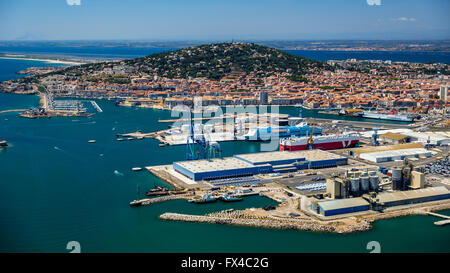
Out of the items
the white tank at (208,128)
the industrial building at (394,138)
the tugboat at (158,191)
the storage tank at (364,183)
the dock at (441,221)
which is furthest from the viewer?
the white tank at (208,128)

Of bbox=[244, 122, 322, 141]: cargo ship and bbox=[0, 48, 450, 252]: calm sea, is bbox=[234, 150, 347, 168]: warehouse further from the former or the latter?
bbox=[244, 122, 322, 141]: cargo ship

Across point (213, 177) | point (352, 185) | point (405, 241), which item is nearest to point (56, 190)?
point (213, 177)

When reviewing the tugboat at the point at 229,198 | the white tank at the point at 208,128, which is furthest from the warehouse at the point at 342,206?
the white tank at the point at 208,128

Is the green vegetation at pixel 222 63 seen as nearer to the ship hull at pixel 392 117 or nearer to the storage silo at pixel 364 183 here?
the ship hull at pixel 392 117

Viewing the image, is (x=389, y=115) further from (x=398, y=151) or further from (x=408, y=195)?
(x=408, y=195)

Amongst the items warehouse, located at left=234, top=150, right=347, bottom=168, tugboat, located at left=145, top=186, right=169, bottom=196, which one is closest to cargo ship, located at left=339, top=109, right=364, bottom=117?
warehouse, located at left=234, top=150, right=347, bottom=168
